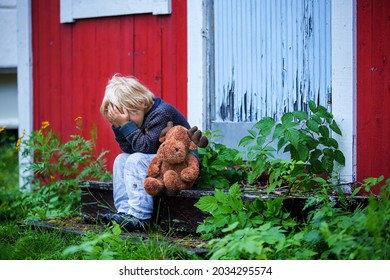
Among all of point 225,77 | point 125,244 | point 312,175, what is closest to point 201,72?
point 225,77

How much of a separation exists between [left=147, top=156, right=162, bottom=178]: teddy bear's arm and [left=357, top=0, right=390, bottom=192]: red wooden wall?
1.36m

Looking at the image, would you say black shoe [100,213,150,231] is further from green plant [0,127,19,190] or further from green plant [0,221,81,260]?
green plant [0,127,19,190]

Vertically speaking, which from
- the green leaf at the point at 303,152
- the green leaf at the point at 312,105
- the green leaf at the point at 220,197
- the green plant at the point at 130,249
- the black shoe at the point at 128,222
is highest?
the green leaf at the point at 312,105

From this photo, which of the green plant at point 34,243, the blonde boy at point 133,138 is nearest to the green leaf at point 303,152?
the blonde boy at point 133,138

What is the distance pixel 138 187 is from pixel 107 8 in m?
2.25

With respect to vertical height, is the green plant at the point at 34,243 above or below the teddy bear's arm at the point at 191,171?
Result: below

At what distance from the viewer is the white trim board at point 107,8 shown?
19.6 ft

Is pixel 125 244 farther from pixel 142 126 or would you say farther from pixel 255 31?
pixel 255 31

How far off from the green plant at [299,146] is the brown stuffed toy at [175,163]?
1.09 ft

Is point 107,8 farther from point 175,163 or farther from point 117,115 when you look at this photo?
point 175,163

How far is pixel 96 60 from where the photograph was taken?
21.3 ft

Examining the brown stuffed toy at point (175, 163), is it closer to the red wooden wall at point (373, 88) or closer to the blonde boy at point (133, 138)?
the blonde boy at point (133, 138)

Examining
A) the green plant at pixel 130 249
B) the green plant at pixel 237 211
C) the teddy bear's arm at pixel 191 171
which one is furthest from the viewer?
the teddy bear's arm at pixel 191 171
